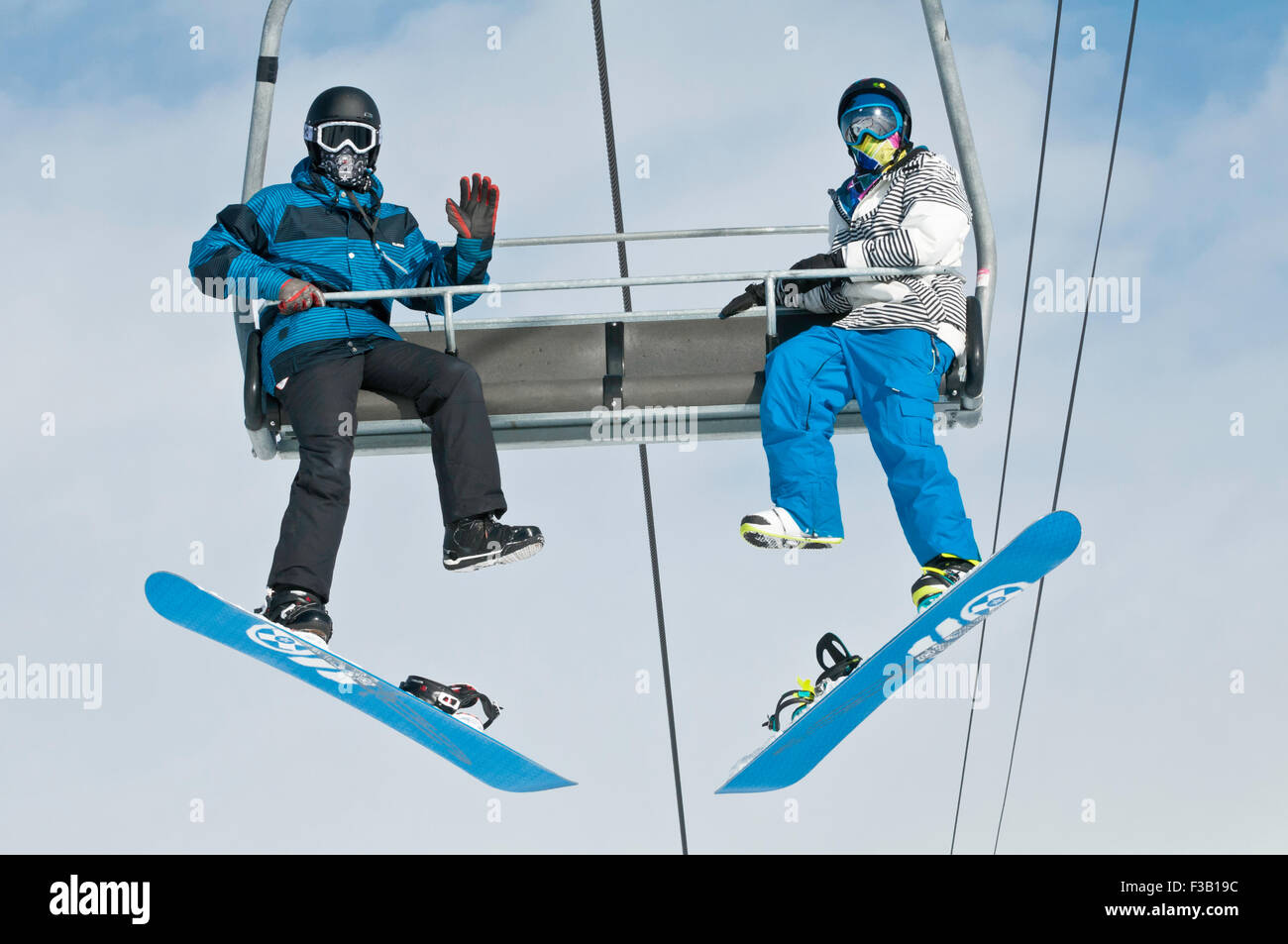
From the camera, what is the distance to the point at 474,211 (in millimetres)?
6535

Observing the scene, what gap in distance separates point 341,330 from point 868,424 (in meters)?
1.91

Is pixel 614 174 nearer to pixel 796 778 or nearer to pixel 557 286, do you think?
pixel 557 286

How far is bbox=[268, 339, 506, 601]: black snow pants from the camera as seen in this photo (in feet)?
20.1

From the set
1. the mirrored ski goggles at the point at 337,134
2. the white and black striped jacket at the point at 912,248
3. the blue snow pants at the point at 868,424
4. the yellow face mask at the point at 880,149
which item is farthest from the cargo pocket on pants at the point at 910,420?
the mirrored ski goggles at the point at 337,134

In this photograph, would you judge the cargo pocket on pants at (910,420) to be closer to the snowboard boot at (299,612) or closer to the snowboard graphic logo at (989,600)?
the snowboard graphic logo at (989,600)

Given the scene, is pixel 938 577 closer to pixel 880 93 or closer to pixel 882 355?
pixel 882 355

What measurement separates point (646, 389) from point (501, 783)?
1.57 m

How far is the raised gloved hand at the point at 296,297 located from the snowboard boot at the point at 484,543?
934mm

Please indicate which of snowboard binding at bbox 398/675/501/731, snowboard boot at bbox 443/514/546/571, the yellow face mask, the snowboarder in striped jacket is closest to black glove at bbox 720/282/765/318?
the snowboarder in striped jacket

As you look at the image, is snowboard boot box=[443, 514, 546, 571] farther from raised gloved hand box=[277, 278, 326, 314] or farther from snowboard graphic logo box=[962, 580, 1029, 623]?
snowboard graphic logo box=[962, 580, 1029, 623]

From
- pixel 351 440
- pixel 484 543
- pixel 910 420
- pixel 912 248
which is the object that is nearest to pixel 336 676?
pixel 484 543

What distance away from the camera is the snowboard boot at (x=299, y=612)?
19.8ft

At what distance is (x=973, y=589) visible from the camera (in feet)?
19.5

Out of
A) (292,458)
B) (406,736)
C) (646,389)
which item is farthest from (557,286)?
(406,736)
